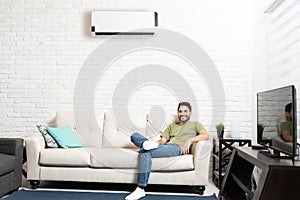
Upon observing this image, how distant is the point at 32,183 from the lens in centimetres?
405

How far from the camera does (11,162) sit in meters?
3.74

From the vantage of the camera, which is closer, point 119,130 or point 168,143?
point 168,143

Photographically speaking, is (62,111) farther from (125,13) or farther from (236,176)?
(236,176)

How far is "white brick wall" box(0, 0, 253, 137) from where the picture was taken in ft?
16.0

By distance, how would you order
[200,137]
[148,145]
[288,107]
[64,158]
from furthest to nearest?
1. [200,137]
2. [64,158]
3. [148,145]
4. [288,107]

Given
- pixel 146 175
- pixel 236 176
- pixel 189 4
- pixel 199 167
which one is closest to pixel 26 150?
pixel 146 175

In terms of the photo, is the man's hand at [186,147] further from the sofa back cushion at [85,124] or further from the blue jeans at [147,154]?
the sofa back cushion at [85,124]

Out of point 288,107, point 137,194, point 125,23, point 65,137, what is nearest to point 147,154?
point 137,194

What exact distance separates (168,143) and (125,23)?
5.66 ft

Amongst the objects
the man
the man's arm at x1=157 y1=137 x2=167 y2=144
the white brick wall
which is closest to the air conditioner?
the white brick wall

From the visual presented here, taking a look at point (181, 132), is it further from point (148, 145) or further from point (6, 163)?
point (6, 163)

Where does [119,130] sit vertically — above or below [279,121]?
below

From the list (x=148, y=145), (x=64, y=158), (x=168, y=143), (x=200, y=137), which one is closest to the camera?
(x=148, y=145)

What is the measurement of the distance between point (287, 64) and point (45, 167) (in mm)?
2754
